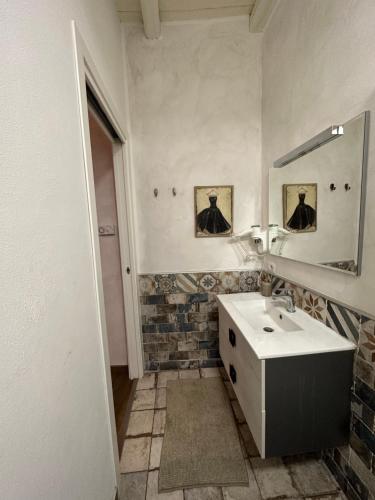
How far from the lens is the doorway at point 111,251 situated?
1.77m

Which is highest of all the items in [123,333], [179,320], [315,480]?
[179,320]

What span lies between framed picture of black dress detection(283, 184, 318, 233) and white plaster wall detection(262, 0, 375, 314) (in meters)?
0.24

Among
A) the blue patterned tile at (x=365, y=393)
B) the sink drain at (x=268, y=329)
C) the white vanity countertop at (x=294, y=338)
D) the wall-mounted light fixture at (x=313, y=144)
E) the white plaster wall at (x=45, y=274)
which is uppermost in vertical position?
the wall-mounted light fixture at (x=313, y=144)

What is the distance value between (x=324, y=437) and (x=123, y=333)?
161 centimetres

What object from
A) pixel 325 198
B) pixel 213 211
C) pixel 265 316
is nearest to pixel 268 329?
pixel 265 316

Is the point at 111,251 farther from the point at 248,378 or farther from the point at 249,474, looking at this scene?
the point at 249,474

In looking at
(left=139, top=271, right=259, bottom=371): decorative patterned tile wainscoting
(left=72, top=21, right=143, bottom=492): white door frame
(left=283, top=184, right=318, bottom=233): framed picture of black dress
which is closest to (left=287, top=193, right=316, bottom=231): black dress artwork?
(left=283, top=184, right=318, bottom=233): framed picture of black dress

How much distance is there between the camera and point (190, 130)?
1670 millimetres

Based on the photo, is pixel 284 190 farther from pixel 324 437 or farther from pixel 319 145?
pixel 324 437

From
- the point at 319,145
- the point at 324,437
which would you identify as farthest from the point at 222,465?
the point at 319,145

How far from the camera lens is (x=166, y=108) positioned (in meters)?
1.64

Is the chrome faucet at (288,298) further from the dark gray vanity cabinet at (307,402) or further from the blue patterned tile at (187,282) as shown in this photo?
the blue patterned tile at (187,282)

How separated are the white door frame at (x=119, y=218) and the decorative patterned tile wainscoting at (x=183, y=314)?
0.33ft

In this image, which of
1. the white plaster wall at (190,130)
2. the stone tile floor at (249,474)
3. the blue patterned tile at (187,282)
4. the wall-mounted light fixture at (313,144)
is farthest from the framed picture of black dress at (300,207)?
the stone tile floor at (249,474)
